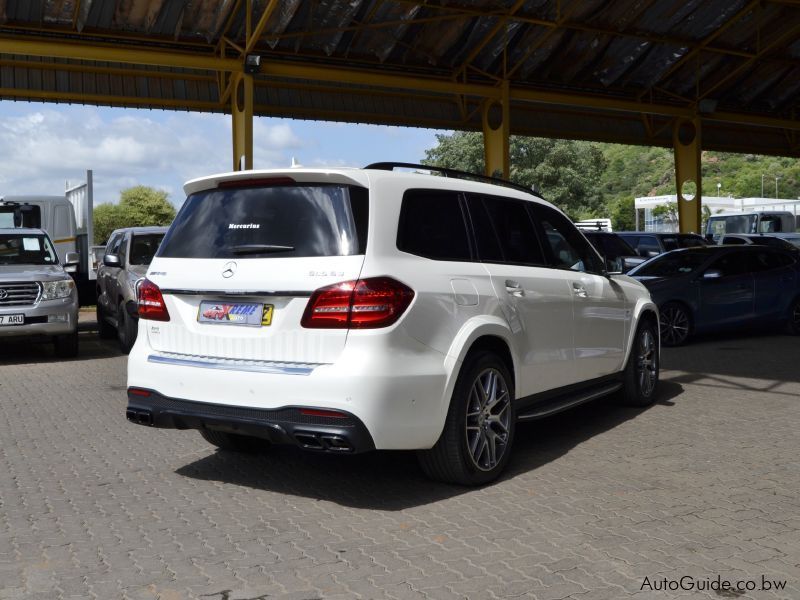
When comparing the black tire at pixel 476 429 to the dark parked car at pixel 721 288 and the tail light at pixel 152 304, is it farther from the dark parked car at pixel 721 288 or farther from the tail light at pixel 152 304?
the dark parked car at pixel 721 288

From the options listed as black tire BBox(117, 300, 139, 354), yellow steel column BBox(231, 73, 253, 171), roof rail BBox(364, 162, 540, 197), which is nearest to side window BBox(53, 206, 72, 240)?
yellow steel column BBox(231, 73, 253, 171)

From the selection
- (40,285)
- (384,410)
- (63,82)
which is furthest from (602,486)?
(63,82)

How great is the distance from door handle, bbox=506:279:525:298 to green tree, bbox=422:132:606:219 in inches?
2573

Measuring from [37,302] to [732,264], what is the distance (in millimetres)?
9988

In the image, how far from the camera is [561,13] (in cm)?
2247

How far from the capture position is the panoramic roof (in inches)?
794

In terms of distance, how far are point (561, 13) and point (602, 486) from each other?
1912 centimetres

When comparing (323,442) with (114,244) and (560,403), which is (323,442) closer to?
(560,403)

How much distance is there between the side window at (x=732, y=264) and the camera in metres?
13.6

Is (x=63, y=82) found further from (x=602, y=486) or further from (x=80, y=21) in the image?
(x=602, y=486)

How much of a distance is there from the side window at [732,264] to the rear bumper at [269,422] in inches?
Answer: 400

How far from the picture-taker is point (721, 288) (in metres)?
13.6

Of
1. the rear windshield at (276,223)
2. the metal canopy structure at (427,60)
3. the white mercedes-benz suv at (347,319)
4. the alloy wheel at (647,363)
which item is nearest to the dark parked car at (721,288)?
the alloy wheel at (647,363)

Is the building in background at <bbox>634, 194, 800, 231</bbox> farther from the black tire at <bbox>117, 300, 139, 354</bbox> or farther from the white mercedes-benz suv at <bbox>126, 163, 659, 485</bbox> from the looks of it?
the white mercedes-benz suv at <bbox>126, 163, 659, 485</bbox>
